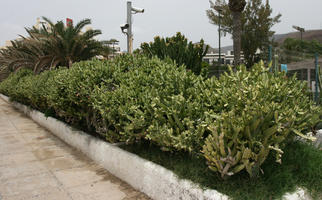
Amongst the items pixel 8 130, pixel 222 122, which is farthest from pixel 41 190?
pixel 8 130

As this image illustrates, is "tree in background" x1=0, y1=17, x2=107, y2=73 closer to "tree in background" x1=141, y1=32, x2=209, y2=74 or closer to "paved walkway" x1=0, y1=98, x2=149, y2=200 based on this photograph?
"tree in background" x1=141, y1=32, x2=209, y2=74

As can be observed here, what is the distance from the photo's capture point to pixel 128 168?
365 centimetres

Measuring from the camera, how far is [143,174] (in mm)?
3340

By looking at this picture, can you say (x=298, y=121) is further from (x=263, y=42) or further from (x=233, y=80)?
(x=263, y=42)

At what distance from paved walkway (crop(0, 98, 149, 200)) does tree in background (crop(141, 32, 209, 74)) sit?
119 inches

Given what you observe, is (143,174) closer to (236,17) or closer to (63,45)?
(63,45)

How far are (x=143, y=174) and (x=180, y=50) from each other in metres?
3.73

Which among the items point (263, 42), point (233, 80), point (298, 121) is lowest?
point (298, 121)

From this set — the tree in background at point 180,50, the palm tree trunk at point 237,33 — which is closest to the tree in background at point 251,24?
the palm tree trunk at point 237,33

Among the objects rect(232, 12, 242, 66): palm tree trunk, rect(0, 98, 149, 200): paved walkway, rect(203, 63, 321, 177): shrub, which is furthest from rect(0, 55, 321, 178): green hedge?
rect(232, 12, 242, 66): palm tree trunk

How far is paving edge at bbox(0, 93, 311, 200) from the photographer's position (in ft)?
8.42

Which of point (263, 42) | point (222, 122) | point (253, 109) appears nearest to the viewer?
point (253, 109)

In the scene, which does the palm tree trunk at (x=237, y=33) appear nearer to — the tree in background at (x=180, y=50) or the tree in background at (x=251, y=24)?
the tree in background at (x=180, y=50)

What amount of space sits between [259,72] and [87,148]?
3.21 metres
